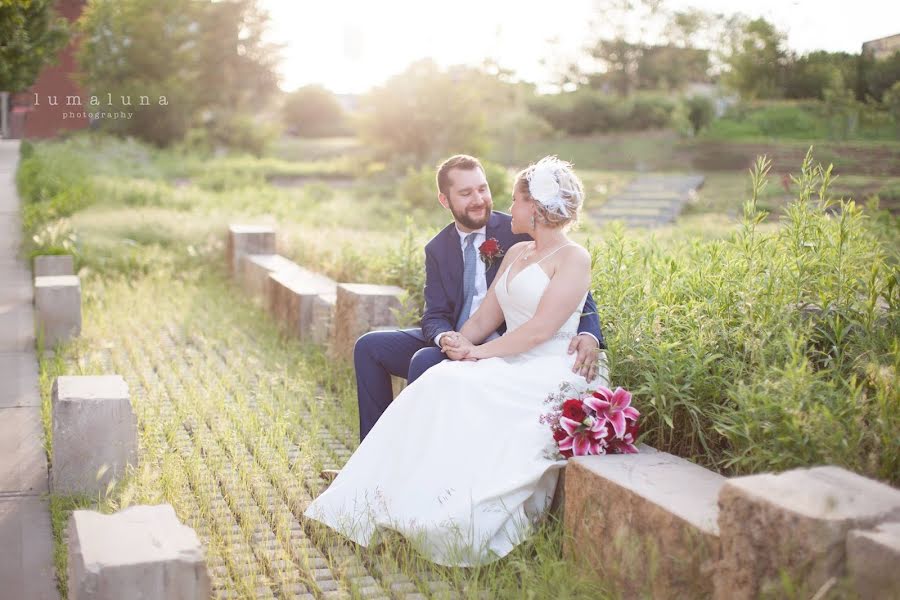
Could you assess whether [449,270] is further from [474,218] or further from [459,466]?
[459,466]

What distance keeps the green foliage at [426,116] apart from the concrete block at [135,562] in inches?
804

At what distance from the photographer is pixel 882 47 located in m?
10.7

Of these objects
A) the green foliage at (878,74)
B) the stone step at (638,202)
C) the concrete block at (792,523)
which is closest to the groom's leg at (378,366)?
the concrete block at (792,523)

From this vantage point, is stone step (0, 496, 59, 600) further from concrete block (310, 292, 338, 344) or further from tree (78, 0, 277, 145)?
tree (78, 0, 277, 145)

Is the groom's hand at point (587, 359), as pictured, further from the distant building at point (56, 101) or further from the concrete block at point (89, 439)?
the distant building at point (56, 101)

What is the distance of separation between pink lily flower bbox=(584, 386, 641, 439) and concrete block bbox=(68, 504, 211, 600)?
5.10 feet

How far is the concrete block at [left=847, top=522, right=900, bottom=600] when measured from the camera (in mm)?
2271

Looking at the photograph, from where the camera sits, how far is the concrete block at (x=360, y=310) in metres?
6.32

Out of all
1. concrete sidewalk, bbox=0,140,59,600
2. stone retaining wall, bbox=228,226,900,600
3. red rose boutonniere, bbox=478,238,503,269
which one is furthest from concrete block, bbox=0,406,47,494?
stone retaining wall, bbox=228,226,900,600

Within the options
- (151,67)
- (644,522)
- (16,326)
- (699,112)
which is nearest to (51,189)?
(16,326)

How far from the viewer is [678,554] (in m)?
2.87

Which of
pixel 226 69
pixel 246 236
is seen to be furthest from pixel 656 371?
pixel 226 69

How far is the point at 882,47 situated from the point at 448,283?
26.8 ft

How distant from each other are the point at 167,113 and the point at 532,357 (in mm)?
27460
